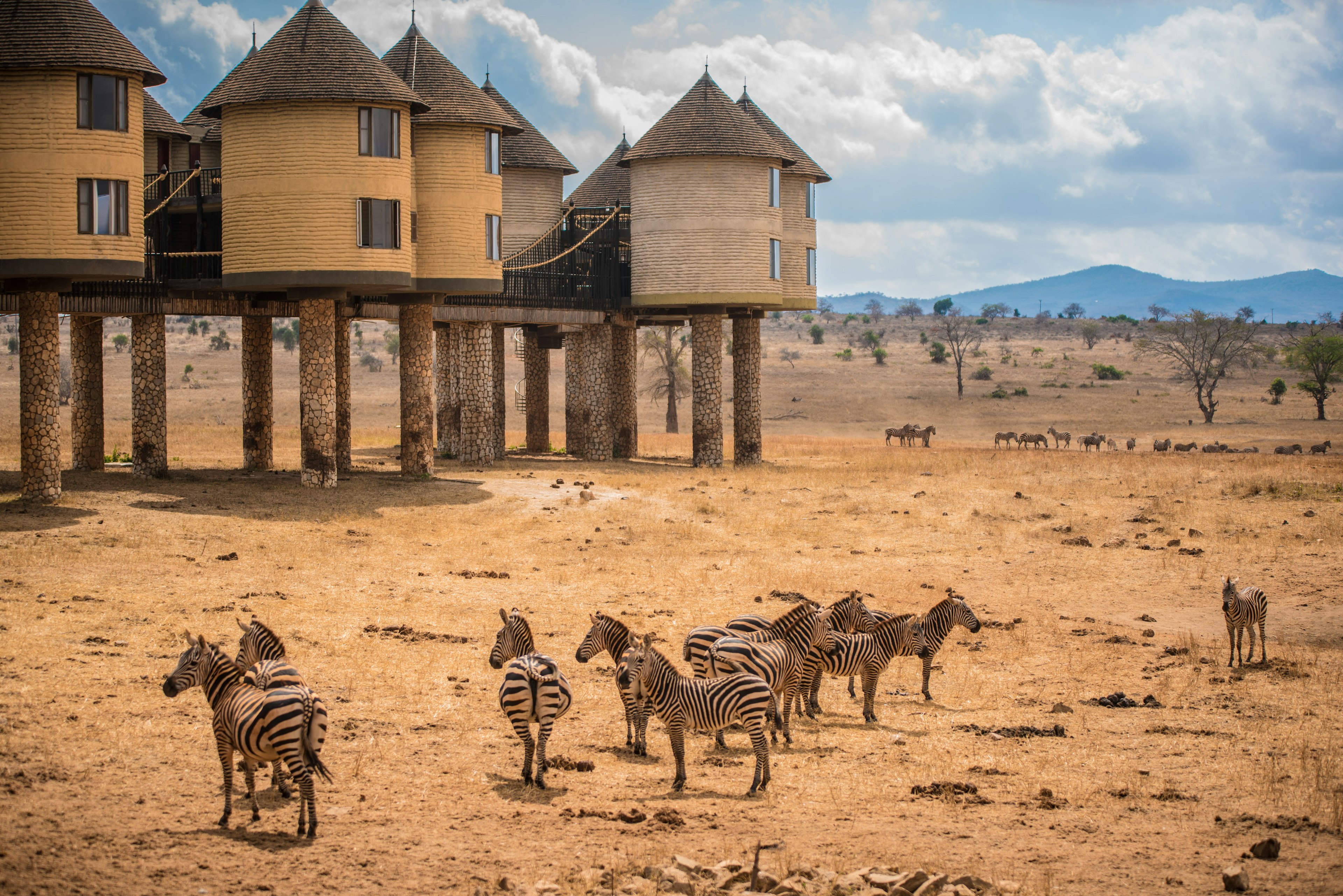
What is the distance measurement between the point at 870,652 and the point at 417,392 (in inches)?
1002

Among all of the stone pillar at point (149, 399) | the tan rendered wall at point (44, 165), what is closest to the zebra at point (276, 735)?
the tan rendered wall at point (44, 165)

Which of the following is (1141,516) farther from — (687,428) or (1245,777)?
(687,428)

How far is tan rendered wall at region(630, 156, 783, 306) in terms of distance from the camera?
4706 centimetres

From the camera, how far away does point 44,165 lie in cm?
3008

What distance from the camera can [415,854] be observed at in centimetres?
1187

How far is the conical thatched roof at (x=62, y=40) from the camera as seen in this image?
29.8 m

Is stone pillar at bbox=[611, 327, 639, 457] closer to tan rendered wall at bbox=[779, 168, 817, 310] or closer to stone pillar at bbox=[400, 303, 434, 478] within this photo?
tan rendered wall at bbox=[779, 168, 817, 310]

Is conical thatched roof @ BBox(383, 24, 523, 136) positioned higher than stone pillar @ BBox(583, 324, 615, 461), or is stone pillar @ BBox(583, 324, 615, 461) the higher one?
conical thatched roof @ BBox(383, 24, 523, 136)

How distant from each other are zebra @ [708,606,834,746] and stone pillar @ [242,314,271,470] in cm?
2870

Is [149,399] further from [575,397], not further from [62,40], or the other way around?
[575,397]

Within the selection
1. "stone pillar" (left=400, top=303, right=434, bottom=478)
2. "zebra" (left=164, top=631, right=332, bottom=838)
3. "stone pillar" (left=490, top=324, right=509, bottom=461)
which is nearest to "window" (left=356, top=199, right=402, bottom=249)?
"stone pillar" (left=400, top=303, right=434, bottom=478)

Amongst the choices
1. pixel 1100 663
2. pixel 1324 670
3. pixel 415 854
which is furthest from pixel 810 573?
pixel 415 854

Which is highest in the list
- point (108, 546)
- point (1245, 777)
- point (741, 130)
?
point (741, 130)

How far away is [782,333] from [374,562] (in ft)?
399
